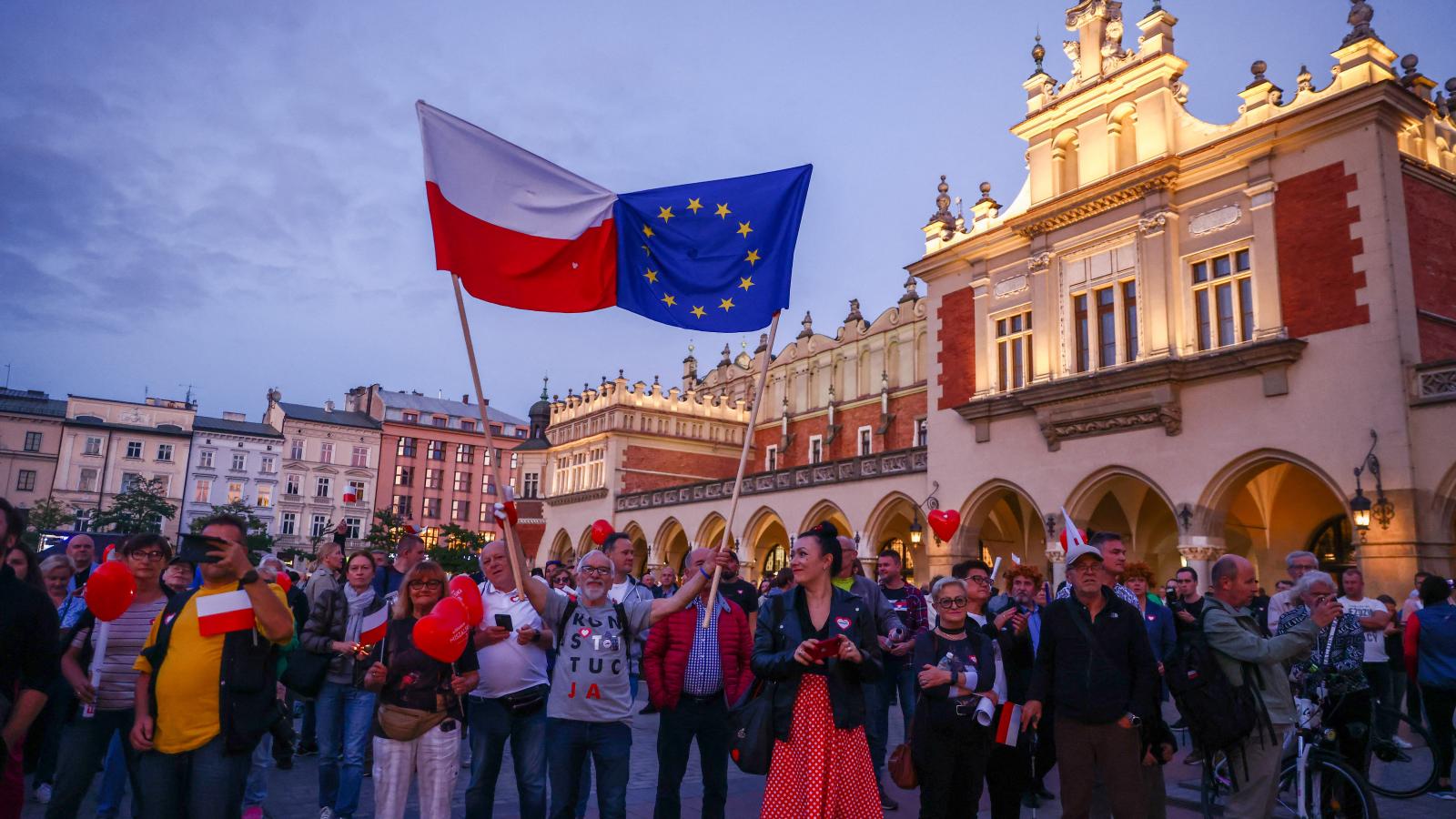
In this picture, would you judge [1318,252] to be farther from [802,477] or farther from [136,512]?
[136,512]

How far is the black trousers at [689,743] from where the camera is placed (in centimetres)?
568

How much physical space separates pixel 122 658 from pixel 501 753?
2221 millimetres

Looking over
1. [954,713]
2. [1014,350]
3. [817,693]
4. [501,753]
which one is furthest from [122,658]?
[1014,350]

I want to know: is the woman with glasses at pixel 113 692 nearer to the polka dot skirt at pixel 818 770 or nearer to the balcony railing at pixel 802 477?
the polka dot skirt at pixel 818 770

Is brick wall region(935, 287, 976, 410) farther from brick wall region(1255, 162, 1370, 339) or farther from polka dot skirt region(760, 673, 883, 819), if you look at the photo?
polka dot skirt region(760, 673, 883, 819)

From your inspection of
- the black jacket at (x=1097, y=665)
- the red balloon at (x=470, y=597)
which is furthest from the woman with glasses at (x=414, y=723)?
the black jacket at (x=1097, y=665)

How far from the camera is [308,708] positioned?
9438 millimetres

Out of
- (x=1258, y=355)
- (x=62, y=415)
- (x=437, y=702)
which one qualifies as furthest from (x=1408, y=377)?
(x=62, y=415)

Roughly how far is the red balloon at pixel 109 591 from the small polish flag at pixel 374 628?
49.5 inches

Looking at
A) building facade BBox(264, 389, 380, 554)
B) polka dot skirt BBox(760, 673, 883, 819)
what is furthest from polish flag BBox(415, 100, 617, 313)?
building facade BBox(264, 389, 380, 554)

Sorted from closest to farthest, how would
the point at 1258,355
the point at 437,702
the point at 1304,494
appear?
1. the point at 437,702
2. the point at 1258,355
3. the point at 1304,494

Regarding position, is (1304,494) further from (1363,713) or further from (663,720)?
(663,720)

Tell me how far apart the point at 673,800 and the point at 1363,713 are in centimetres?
519

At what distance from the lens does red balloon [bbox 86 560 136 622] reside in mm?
5027
